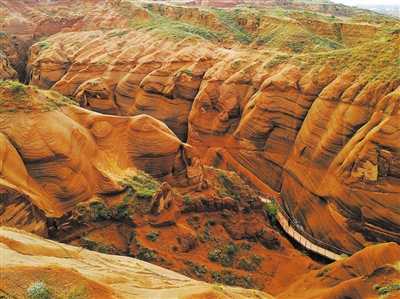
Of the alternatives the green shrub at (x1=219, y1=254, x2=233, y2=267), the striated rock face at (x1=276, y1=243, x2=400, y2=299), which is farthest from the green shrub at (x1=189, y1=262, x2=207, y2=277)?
the striated rock face at (x1=276, y1=243, x2=400, y2=299)

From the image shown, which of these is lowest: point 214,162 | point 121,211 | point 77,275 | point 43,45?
point 214,162

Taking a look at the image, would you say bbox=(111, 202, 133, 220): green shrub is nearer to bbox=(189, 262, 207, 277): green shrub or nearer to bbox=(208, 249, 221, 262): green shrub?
bbox=(189, 262, 207, 277): green shrub

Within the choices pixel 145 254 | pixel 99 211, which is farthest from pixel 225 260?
pixel 99 211

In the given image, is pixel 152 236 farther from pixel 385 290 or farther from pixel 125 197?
pixel 385 290

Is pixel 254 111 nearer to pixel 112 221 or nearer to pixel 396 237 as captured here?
pixel 396 237

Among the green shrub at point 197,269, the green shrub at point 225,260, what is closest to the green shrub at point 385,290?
the green shrub at point 197,269

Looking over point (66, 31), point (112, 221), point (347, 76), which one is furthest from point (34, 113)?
point (66, 31)

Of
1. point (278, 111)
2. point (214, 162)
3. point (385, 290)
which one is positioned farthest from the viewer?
point (214, 162)

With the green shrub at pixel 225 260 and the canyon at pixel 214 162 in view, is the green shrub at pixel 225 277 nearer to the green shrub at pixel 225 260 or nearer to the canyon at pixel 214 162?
the canyon at pixel 214 162
